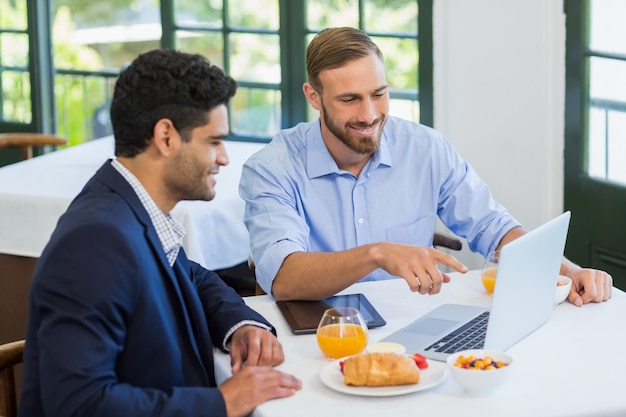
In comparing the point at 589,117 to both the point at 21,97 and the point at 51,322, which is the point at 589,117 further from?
the point at 21,97

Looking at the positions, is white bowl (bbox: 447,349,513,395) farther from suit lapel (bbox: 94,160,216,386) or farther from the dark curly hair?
the dark curly hair

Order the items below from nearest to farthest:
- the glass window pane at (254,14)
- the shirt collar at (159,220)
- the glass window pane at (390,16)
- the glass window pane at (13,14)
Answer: the shirt collar at (159,220) → the glass window pane at (390,16) → the glass window pane at (254,14) → the glass window pane at (13,14)

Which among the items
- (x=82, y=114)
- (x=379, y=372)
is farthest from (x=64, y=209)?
(x=82, y=114)

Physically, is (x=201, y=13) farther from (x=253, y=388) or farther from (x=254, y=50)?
(x=253, y=388)

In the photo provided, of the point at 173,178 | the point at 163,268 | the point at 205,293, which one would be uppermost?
the point at 173,178

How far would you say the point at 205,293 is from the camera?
2025 mm

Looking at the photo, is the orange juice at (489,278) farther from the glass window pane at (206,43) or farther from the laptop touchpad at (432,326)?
the glass window pane at (206,43)

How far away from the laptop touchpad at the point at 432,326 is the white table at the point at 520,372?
1.4 inches

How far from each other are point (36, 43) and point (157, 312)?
11.3 ft

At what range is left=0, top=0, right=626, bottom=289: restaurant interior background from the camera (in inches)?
128

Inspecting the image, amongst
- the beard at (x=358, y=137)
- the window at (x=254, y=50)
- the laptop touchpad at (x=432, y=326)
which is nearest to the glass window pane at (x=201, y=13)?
the window at (x=254, y=50)

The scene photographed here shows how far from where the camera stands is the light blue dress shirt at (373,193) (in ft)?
7.88

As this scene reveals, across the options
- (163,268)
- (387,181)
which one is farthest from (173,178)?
(387,181)

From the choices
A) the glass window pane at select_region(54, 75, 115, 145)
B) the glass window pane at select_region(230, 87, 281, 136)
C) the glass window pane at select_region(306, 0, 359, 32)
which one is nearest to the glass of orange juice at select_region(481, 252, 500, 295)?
the glass window pane at select_region(306, 0, 359, 32)
